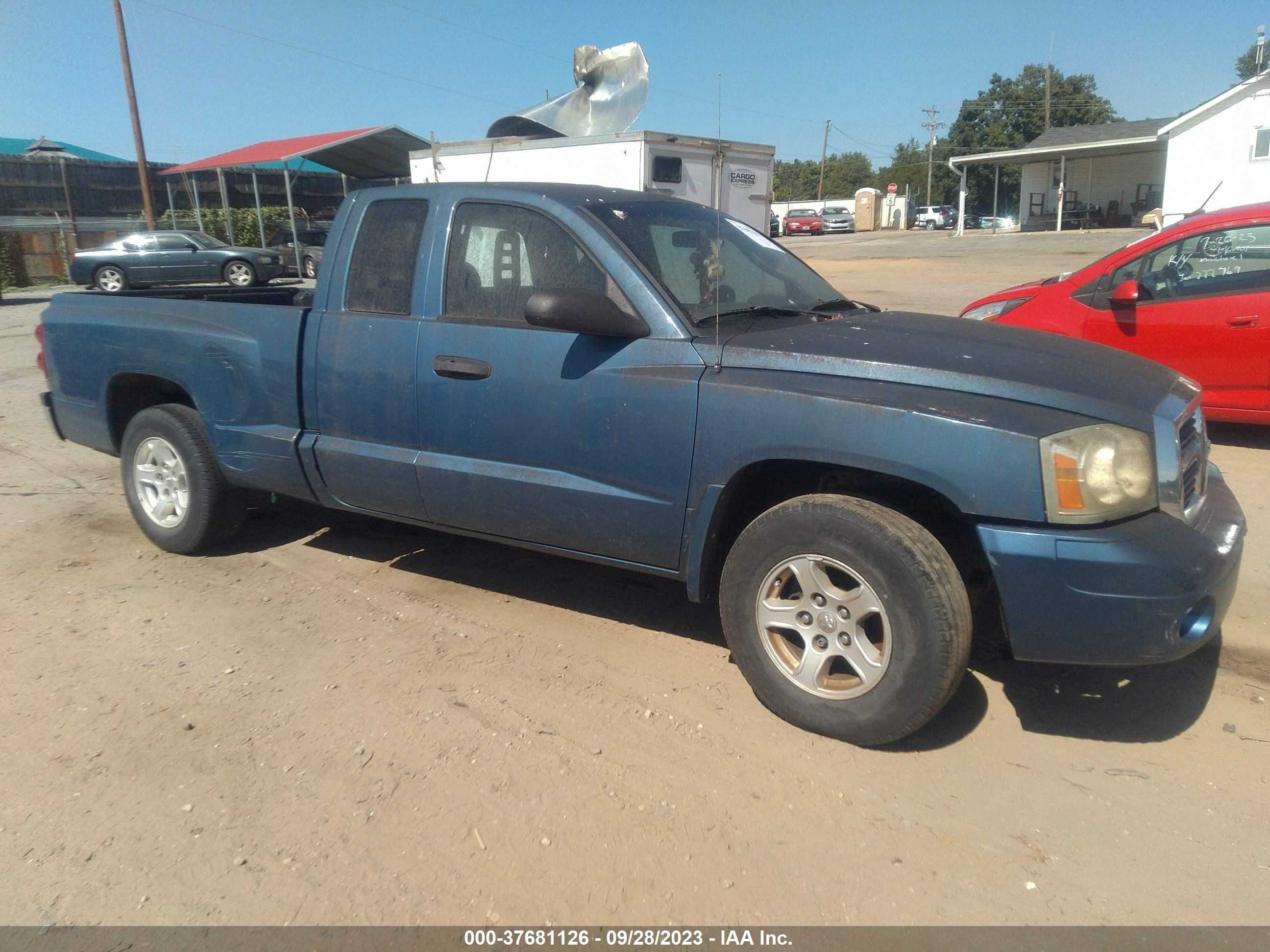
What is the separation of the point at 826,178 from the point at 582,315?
9924 centimetres

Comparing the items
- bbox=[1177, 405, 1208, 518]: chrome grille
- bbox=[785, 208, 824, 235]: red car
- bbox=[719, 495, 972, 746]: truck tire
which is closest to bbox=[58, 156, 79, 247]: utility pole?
bbox=[719, 495, 972, 746]: truck tire

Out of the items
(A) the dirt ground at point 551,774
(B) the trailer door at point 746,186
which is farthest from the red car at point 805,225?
(A) the dirt ground at point 551,774

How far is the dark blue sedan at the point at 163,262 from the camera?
74.2 feet

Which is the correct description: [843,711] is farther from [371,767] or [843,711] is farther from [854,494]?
[371,767]

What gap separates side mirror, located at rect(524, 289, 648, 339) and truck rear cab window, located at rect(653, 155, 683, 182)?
918 centimetres

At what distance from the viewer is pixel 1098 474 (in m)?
2.87

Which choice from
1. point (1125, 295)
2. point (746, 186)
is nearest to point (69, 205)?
point (746, 186)

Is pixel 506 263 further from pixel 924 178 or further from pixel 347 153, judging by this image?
pixel 924 178

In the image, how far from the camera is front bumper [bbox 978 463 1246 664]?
111 inches

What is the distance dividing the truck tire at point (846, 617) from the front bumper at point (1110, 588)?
177mm

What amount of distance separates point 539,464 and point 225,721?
4.79ft

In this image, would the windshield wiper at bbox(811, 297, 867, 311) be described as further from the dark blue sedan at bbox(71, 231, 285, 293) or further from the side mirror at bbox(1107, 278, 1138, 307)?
the dark blue sedan at bbox(71, 231, 285, 293)

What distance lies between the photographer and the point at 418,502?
412 cm
